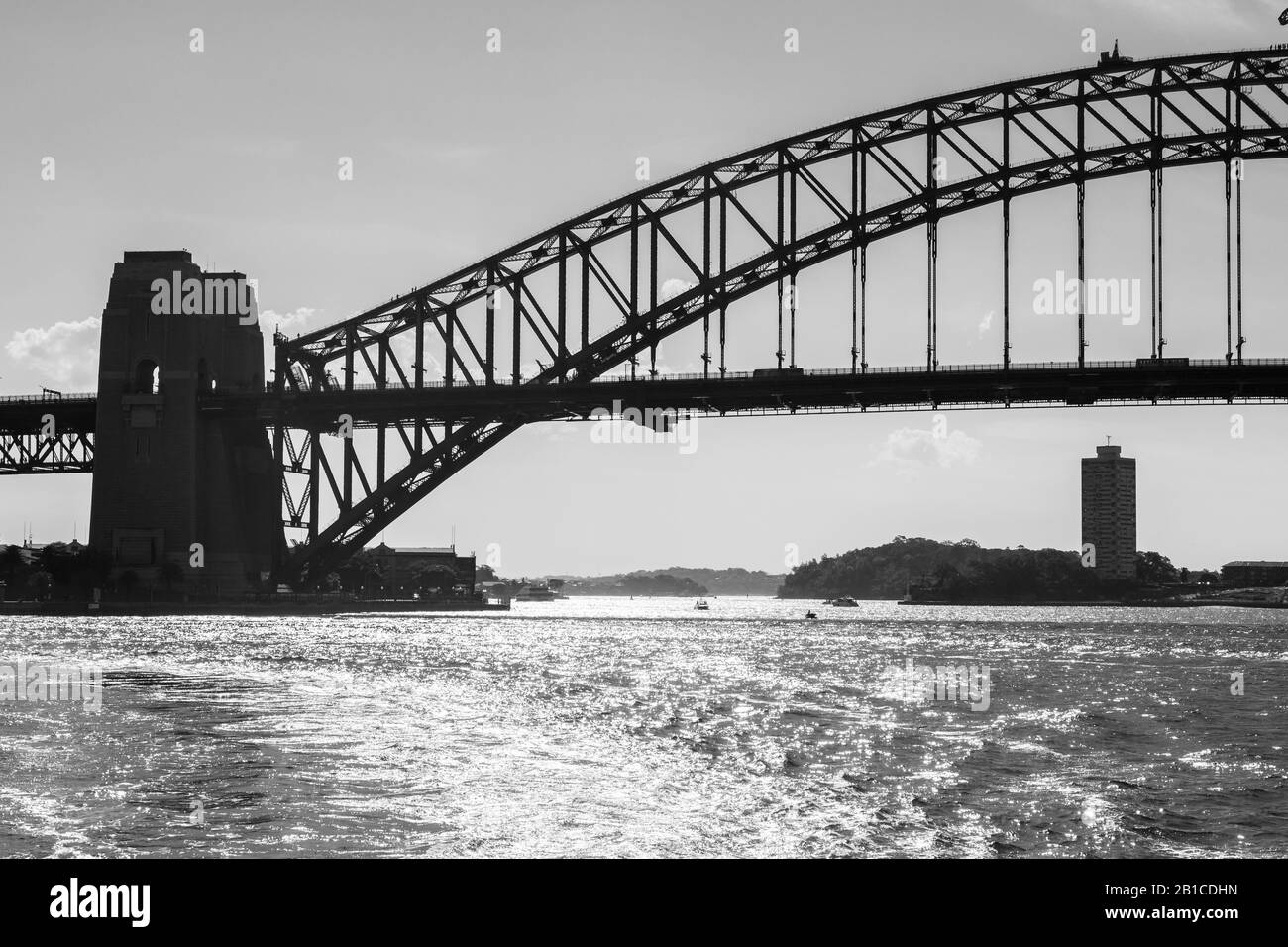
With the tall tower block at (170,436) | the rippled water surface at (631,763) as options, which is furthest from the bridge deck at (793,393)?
the rippled water surface at (631,763)

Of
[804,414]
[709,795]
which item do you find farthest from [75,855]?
[804,414]

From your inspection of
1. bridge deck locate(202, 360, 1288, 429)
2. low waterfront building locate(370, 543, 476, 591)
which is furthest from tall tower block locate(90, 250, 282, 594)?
low waterfront building locate(370, 543, 476, 591)

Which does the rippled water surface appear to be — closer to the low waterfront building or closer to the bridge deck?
the bridge deck

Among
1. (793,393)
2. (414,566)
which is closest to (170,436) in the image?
(793,393)

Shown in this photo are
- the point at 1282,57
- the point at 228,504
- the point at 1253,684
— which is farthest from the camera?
the point at 228,504

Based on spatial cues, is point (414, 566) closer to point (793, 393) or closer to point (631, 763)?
point (793, 393)
